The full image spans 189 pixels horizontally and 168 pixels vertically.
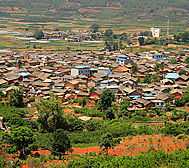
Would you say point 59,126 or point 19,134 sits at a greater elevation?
point 19,134

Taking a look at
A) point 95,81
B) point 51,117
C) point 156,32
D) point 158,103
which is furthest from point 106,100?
point 156,32

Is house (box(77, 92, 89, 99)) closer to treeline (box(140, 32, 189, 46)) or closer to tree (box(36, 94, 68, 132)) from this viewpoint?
tree (box(36, 94, 68, 132))

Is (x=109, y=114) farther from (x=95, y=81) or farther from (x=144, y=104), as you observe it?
(x=95, y=81)

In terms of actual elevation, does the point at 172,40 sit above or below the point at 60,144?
above

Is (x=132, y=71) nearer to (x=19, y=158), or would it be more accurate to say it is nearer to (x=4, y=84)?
(x=4, y=84)

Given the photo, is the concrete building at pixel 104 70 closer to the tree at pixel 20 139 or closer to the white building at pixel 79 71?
the white building at pixel 79 71

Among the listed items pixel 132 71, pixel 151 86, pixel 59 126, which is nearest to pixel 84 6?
pixel 132 71

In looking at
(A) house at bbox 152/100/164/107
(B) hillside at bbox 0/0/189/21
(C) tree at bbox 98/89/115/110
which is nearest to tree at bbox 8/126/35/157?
(C) tree at bbox 98/89/115/110

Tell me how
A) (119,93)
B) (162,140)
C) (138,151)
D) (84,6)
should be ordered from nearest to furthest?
(138,151)
(162,140)
(119,93)
(84,6)
